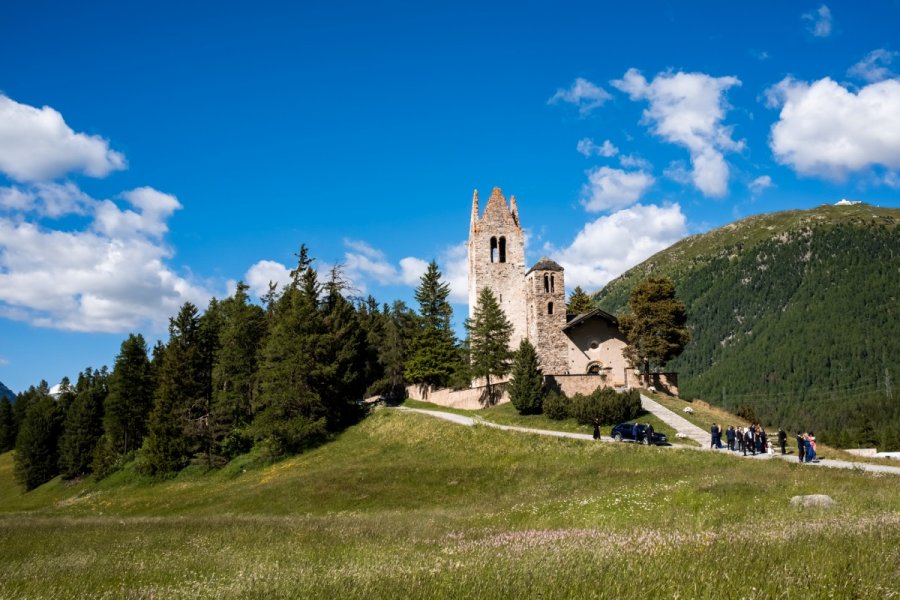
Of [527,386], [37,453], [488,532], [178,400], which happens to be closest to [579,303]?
[527,386]

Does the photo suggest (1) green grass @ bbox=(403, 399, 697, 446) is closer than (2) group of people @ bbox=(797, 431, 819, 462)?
No

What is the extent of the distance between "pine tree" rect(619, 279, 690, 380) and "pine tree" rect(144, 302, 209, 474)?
134ft

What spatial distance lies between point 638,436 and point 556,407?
32.6ft

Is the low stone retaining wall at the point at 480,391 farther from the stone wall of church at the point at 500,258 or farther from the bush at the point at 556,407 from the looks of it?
the stone wall of church at the point at 500,258

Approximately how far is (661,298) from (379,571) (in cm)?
5187

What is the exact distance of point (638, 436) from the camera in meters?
35.7

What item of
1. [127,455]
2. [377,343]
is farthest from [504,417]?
[127,455]

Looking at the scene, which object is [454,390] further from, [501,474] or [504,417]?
[501,474]

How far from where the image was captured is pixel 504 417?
48688 millimetres

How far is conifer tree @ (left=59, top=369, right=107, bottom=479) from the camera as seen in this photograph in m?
69.8

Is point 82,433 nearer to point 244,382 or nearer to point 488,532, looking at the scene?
point 244,382

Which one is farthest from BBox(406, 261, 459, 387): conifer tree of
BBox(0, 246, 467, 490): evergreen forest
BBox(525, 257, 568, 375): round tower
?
BBox(525, 257, 568, 375): round tower

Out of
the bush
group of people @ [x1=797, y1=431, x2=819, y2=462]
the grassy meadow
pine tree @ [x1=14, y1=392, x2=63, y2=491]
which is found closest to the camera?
the grassy meadow

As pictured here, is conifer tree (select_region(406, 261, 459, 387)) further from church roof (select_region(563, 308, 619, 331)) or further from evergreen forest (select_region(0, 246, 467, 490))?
church roof (select_region(563, 308, 619, 331))
